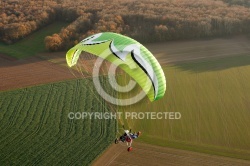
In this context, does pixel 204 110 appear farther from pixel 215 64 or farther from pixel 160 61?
pixel 160 61

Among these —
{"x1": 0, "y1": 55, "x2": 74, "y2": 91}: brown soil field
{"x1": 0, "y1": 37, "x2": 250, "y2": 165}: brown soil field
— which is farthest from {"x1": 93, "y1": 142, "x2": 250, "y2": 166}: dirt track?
{"x1": 0, "y1": 55, "x2": 74, "y2": 91}: brown soil field

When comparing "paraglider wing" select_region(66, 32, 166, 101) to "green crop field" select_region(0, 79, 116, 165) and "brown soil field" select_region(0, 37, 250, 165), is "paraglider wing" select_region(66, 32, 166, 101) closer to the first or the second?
"brown soil field" select_region(0, 37, 250, 165)

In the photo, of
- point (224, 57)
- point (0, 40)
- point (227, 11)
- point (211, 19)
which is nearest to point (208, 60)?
point (224, 57)

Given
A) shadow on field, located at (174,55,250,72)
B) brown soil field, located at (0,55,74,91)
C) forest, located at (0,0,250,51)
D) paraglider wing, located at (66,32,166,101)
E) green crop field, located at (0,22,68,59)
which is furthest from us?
forest, located at (0,0,250,51)

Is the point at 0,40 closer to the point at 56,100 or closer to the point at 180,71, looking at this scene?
the point at 56,100

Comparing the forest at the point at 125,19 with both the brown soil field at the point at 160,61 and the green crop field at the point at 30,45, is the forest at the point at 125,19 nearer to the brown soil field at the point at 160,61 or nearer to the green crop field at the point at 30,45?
the green crop field at the point at 30,45

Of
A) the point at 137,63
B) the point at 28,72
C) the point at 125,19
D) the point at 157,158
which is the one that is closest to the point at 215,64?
the point at 125,19
